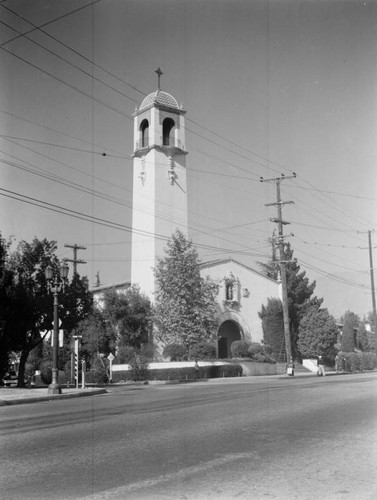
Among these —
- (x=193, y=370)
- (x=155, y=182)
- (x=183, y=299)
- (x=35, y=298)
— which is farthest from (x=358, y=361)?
(x=35, y=298)

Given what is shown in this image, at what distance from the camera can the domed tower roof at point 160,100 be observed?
50.8 meters

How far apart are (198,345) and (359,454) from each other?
37402 millimetres

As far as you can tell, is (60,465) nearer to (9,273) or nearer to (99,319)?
(9,273)

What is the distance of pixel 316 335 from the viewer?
184ft

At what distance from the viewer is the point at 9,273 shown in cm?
2673

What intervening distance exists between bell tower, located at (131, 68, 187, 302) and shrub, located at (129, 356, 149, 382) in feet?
30.3

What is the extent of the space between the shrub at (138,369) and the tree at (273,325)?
16.5m

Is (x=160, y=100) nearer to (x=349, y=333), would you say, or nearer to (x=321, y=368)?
(x=321, y=368)

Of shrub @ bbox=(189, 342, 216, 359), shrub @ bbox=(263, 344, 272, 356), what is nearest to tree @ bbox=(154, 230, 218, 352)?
shrub @ bbox=(189, 342, 216, 359)

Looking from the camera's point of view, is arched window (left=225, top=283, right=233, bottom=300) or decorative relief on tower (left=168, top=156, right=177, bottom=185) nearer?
decorative relief on tower (left=168, top=156, right=177, bottom=185)

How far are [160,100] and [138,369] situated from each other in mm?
22901

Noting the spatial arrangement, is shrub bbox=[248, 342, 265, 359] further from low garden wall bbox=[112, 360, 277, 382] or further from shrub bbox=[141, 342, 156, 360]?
shrub bbox=[141, 342, 156, 360]

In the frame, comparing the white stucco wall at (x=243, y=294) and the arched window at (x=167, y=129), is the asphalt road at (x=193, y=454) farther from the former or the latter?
the arched window at (x=167, y=129)

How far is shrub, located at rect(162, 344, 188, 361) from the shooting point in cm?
4434
